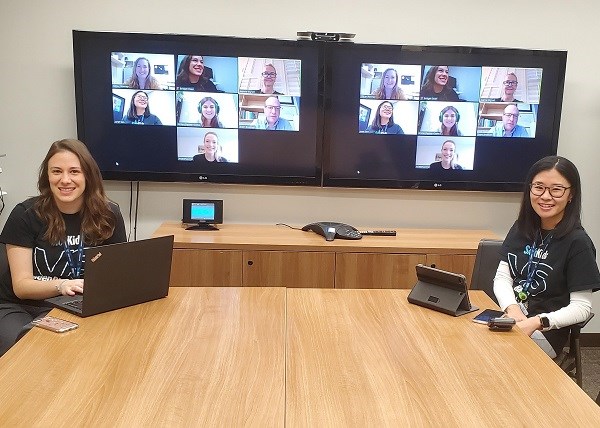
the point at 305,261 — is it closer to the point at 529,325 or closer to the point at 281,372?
the point at 529,325

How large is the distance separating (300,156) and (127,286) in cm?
172

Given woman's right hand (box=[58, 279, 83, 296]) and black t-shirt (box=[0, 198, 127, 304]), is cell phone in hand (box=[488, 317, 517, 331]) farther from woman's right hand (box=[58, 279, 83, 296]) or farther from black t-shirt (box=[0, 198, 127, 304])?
black t-shirt (box=[0, 198, 127, 304])

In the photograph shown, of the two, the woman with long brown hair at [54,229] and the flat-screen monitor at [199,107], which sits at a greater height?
the flat-screen monitor at [199,107]

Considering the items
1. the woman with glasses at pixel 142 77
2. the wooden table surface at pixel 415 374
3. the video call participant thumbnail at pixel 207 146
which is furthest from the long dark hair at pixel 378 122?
the wooden table surface at pixel 415 374

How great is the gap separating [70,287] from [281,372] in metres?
1.02

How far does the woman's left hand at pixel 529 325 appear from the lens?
2.09 metres

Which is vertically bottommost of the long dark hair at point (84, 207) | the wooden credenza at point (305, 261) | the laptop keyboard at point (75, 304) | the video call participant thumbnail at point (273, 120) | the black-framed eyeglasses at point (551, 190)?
the wooden credenza at point (305, 261)

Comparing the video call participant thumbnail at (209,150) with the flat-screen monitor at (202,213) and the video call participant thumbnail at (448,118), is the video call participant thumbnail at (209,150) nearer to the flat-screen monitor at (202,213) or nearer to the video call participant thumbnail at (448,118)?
the flat-screen monitor at (202,213)

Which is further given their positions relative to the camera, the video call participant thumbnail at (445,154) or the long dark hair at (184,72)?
the video call participant thumbnail at (445,154)

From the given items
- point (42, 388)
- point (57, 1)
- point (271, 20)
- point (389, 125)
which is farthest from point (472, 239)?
point (57, 1)

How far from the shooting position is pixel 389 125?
3.42 meters

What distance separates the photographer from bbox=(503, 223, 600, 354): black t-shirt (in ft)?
7.30

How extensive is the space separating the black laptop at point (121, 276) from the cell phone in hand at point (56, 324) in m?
0.07

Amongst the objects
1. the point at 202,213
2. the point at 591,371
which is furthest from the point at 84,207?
the point at 591,371
